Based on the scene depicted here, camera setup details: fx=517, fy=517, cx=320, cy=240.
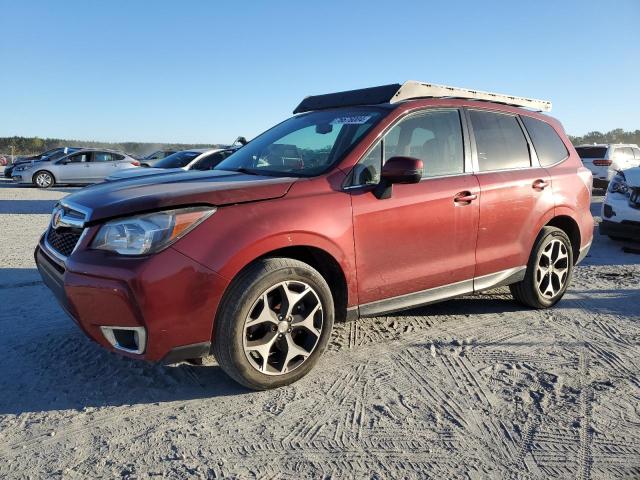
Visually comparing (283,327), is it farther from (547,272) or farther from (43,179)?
(43,179)

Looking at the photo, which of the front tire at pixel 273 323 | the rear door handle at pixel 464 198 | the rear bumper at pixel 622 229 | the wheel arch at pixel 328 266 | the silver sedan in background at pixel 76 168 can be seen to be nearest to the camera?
the front tire at pixel 273 323

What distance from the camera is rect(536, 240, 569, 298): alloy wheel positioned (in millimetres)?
4656

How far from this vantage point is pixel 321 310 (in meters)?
3.27

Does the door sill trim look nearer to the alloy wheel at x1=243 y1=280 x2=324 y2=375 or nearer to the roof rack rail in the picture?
the alloy wheel at x1=243 y1=280 x2=324 y2=375

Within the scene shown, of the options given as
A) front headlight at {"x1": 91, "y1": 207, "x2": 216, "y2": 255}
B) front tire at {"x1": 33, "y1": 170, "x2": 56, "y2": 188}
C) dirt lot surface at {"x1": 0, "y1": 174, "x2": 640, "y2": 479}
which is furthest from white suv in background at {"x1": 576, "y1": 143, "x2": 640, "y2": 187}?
front tire at {"x1": 33, "y1": 170, "x2": 56, "y2": 188}

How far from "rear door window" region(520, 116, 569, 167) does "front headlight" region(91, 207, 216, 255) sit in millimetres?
3292

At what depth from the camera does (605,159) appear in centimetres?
1521

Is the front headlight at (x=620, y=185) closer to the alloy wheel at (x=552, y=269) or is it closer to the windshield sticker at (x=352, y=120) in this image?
the alloy wheel at (x=552, y=269)

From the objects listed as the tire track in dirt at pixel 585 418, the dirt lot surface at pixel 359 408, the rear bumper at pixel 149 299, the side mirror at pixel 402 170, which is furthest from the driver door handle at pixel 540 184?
the rear bumper at pixel 149 299

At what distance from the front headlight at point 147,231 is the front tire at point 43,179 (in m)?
19.5

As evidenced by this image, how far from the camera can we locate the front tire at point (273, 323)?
2922mm

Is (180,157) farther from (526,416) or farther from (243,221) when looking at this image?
(526,416)

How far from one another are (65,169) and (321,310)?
1966cm

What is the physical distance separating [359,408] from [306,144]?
6.60ft
